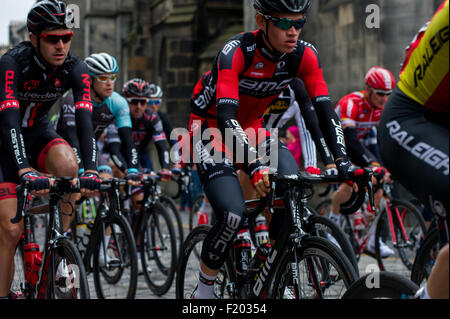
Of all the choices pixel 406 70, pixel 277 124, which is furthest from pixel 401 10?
pixel 406 70

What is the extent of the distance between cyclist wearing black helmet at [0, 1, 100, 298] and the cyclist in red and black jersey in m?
0.89

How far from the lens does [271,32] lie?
470 centimetres

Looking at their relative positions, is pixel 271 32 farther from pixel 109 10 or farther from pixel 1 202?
pixel 109 10

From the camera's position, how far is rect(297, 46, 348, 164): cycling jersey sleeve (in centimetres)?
452

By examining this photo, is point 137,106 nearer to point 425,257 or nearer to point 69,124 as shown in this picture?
point 69,124

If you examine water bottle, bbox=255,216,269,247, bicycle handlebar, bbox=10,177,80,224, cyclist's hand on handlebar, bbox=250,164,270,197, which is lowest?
water bottle, bbox=255,216,269,247

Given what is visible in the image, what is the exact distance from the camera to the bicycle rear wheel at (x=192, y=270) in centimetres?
518

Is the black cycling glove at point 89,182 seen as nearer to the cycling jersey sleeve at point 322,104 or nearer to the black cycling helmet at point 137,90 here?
the cycling jersey sleeve at point 322,104

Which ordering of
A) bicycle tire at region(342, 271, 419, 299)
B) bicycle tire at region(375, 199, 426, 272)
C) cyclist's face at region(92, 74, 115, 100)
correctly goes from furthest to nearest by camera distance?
cyclist's face at region(92, 74, 115, 100)
bicycle tire at region(375, 199, 426, 272)
bicycle tire at region(342, 271, 419, 299)

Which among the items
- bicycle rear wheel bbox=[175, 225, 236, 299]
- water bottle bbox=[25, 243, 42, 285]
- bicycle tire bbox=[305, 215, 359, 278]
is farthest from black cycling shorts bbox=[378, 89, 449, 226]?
water bottle bbox=[25, 243, 42, 285]

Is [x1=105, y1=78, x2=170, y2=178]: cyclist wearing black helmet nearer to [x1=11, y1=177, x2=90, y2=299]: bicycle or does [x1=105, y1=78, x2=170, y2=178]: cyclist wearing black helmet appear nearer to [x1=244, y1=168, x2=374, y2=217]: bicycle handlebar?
[x1=11, y1=177, x2=90, y2=299]: bicycle

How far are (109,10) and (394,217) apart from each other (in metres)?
31.7

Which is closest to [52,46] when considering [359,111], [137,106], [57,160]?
[57,160]

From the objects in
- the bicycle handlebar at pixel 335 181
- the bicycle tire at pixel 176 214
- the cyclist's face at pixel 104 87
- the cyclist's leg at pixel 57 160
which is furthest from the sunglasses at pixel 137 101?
the bicycle handlebar at pixel 335 181
